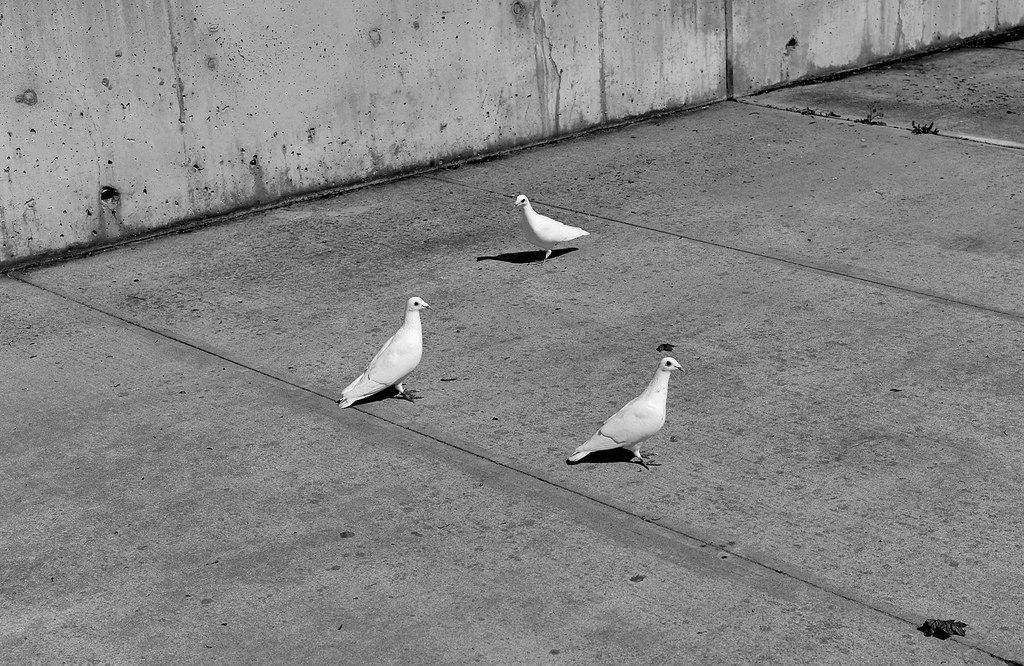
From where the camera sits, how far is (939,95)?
11.1m

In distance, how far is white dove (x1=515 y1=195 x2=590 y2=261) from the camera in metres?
7.70

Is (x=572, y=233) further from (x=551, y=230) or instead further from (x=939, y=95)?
(x=939, y=95)

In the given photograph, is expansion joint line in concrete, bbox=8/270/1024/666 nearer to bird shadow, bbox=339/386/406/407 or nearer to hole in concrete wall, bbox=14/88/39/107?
bird shadow, bbox=339/386/406/407

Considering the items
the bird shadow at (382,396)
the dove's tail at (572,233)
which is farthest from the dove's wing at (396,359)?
the dove's tail at (572,233)

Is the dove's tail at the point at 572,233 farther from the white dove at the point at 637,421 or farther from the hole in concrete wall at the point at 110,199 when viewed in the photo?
the hole in concrete wall at the point at 110,199

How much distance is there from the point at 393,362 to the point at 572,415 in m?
0.77

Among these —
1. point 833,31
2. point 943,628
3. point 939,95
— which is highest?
point 833,31

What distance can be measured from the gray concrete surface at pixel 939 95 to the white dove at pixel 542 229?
11.9 ft

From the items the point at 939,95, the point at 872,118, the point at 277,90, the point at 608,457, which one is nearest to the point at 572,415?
the point at 608,457

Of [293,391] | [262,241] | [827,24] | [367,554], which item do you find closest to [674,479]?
[367,554]

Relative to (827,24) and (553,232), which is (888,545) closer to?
(553,232)

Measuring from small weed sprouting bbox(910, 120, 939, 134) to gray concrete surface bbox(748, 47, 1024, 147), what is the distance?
0.11 ft

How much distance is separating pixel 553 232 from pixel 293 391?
6.41 feet

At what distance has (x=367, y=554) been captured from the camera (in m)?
5.04
